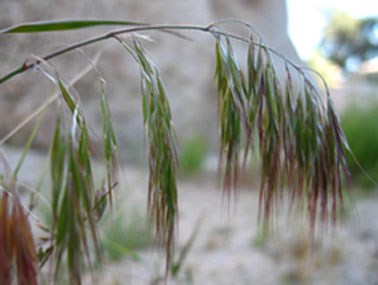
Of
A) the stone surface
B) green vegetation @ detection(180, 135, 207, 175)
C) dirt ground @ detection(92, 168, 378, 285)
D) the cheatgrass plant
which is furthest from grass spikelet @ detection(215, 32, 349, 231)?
green vegetation @ detection(180, 135, 207, 175)

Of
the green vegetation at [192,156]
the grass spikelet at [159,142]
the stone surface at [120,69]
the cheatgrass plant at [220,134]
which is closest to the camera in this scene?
the cheatgrass plant at [220,134]

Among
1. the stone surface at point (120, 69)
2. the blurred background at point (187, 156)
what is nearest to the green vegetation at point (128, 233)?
the blurred background at point (187, 156)

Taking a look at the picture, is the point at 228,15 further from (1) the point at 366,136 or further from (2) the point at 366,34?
(2) the point at 366,34

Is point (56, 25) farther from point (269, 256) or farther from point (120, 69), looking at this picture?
point (120, 69)

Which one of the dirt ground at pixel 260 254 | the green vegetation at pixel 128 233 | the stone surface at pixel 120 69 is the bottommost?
the dirt ground at pixel 260 254

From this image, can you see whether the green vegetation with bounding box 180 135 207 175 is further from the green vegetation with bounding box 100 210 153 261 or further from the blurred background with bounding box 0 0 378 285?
the green vegetation with bounding box 100 210 153 261

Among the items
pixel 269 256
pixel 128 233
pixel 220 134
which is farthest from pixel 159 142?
pixel 269 256

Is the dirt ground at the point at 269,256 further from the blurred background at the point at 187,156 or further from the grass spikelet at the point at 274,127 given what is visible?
the grass spikelet at the point at 274,127

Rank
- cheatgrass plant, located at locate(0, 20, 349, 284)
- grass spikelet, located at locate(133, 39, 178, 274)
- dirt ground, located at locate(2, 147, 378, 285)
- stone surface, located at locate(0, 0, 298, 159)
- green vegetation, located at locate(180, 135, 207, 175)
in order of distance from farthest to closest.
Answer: green vegetation, located at locate(180, 135, 207, 175) → stone surface, located at locate(0, 0, 298, 159) → dirt ground, located at locate(2, 147, 378, 285) → grass spikelet, located at locate(133, 39, 178, 274) → cheatgrass plant, located at locate(0, 20, 349, 284)
